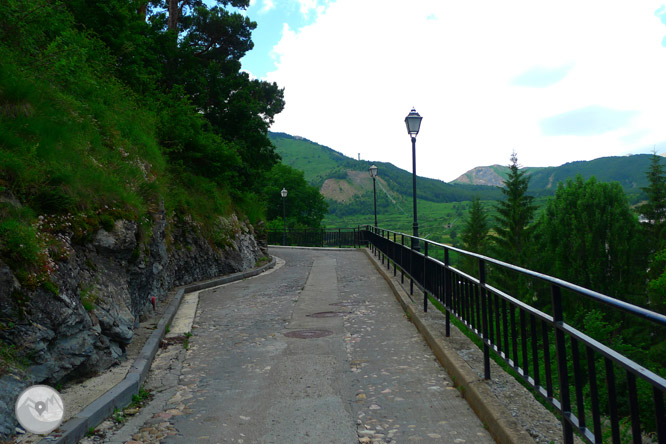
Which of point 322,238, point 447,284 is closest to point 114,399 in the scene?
point 447,284

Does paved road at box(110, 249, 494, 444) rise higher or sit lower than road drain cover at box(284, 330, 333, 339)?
higher

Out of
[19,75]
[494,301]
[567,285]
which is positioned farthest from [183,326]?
A: [567,285]

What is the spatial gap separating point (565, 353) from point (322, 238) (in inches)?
1315

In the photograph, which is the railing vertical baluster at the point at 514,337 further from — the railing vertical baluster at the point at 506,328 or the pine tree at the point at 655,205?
the pine tree at the point at 655,205

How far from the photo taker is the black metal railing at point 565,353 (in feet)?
7.12

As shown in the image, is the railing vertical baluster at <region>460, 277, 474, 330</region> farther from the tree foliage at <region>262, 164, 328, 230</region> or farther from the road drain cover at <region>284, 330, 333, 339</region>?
the tree foliage at <region>262, 164, 328, 230</region>

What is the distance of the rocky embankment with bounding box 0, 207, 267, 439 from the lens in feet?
13.5

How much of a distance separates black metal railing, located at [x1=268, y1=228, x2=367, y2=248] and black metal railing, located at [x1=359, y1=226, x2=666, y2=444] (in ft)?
79.9

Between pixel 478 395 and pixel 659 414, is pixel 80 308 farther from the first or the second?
pixel 659 414

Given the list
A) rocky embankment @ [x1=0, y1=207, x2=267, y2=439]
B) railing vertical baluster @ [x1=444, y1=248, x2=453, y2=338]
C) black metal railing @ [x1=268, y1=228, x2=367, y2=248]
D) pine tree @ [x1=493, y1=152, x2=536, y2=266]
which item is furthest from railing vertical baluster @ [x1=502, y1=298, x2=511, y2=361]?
pine tree @ [x1=493, y1=152, x2=536, y2=266]

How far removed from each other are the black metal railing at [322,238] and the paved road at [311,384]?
70.5 feet

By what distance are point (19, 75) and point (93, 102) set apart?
2175mm

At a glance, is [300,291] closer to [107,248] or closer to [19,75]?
[107,248]

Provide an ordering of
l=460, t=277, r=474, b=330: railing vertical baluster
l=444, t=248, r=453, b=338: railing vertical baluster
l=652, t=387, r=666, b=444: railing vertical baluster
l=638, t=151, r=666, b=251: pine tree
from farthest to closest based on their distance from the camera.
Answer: l=638, t=151, r=666, b=251: pine tree < l=444, t=248, r=453, b=338: railing vertical baluster < l=460, t=277, r=474, b=330: railing vertical baluster < l=652, t=387, r=666, b=444: railing vertical baluster
